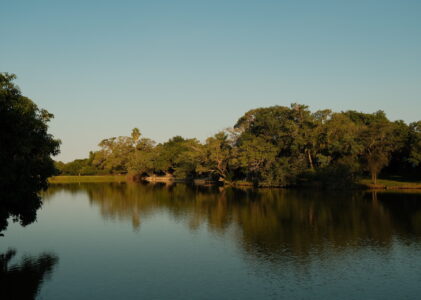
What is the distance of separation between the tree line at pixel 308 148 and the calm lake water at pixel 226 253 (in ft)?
80.5

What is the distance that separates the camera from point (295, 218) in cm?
4112

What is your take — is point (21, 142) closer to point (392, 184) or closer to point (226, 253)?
point (226, 253)

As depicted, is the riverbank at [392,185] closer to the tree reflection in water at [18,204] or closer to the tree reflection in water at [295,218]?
the tree reflection in water at [295,218]

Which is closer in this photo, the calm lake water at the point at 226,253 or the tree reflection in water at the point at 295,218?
the calm lake water at the point at 226,253

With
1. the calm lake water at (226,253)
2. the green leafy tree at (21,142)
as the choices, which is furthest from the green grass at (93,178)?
the green leafy tree at (21,142)

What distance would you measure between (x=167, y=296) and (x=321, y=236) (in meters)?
17.2

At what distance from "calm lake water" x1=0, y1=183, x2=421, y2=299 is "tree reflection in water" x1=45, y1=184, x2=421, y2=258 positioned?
12cm

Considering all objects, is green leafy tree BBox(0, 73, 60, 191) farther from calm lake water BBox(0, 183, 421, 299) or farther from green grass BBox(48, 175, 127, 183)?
green grass BBox(48, 175, 127, 183)

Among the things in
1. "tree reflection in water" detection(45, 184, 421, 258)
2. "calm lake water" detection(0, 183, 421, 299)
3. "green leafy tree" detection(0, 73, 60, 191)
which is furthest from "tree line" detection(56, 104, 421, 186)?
"green leafy tree" detection(0, 73, 60, 191)

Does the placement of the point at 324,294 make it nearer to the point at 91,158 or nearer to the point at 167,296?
the point at 167,296

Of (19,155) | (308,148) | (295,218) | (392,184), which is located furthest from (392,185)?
(19,155)

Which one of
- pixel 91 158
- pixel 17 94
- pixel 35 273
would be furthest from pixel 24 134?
pixel 91 158

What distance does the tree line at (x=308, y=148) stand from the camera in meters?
73.0

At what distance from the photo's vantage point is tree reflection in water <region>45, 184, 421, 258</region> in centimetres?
2989
